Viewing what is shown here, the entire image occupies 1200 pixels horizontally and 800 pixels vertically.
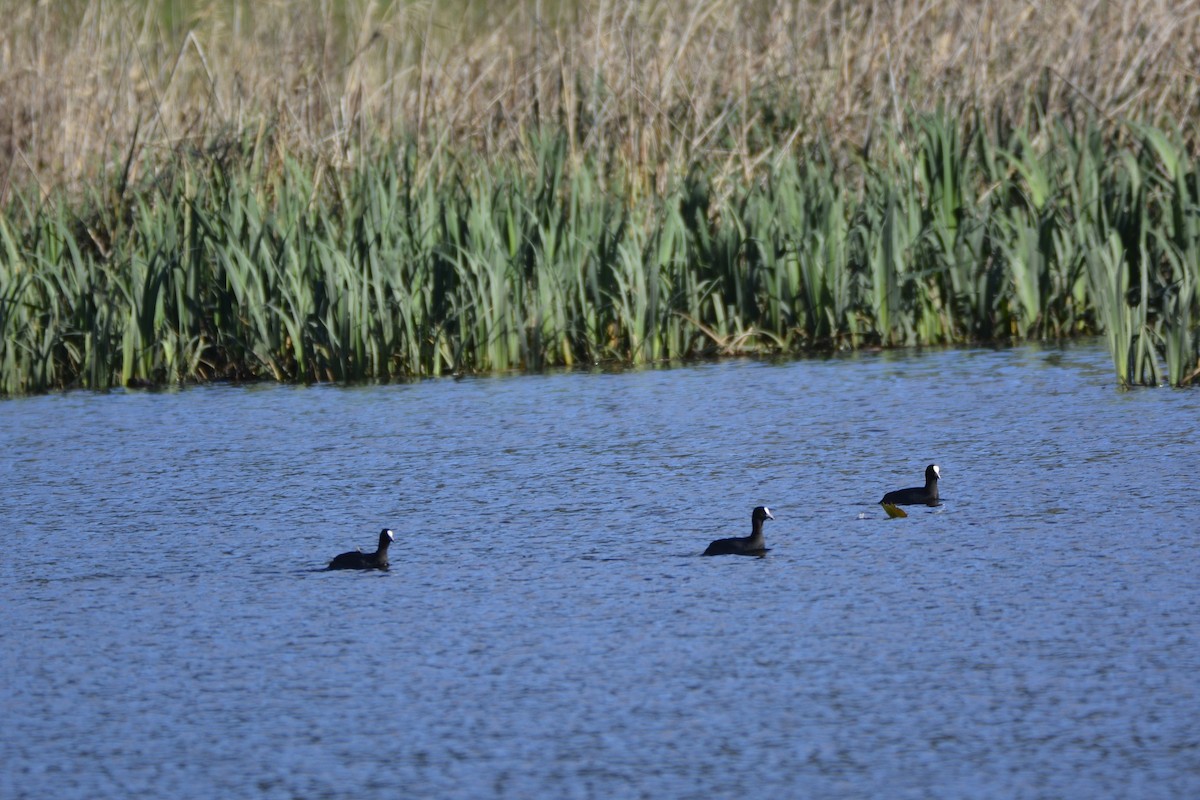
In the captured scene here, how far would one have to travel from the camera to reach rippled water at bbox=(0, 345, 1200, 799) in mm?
3516

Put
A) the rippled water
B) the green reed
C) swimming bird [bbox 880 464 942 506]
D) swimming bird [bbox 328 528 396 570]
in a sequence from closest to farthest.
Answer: the rippled water, swimming bird [bbox 328 528 396 570], swimming bird [bbox 880 464 942 506], the green reed

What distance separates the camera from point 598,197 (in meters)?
9.05

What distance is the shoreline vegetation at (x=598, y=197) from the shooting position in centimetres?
874

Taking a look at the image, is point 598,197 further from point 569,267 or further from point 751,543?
point 751,543

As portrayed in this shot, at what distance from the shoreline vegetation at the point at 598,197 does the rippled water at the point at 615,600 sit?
3.23 ft

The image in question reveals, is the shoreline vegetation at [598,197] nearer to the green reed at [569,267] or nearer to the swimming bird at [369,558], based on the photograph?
the green reed at [569,267]

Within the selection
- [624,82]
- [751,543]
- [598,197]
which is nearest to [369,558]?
[751,543]

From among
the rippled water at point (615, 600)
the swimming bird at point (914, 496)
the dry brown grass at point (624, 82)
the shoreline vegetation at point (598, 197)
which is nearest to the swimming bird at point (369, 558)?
the rippled water at point (615, 600)

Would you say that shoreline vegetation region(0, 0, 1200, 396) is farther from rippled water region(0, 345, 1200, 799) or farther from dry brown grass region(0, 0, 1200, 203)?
rippled water region(0, 345, 1200, 799)

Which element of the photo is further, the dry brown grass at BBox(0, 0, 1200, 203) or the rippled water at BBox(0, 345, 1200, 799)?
the dry brown grass at BBox(0, 0, 1200, 203)

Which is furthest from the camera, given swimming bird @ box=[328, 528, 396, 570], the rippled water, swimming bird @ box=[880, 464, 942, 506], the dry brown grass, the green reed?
the dry brown grass

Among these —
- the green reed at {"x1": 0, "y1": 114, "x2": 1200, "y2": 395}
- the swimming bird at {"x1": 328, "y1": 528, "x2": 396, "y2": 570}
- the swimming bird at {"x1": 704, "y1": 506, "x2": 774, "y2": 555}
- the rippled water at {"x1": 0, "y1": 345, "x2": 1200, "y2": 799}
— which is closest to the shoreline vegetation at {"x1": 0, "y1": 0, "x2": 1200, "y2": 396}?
Result: the green reed at {"x1": 0, "y1": 114, "x2": 1200, "y2": 395}

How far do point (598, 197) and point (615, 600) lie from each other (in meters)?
4.63

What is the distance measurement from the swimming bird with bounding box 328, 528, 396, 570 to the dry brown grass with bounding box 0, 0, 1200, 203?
4624mm
